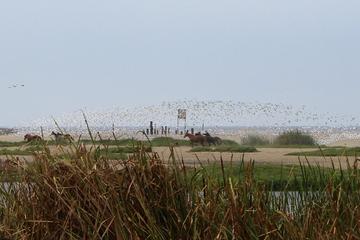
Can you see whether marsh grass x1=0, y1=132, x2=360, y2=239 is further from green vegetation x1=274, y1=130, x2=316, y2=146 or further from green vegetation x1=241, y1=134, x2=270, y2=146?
green vegetation x1=241, y1=134, x2=270, y2=146

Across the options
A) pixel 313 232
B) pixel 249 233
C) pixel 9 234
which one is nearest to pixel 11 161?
pixel 9 234

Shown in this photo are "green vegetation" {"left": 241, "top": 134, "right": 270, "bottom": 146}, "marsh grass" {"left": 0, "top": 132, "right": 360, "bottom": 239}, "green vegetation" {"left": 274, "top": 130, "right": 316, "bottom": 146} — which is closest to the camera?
"marsh grass" {"left": 0, "top": 132, "right": 360, "bottom": 239}

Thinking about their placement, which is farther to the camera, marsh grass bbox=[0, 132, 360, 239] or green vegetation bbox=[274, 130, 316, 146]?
green vegetation bbox=[274, 130, 316, 146]

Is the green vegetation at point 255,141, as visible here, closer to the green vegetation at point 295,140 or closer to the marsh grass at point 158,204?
the green vegetation at point 295,140

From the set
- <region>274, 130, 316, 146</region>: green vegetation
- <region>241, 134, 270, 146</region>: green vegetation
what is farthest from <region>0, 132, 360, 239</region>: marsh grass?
<region>241, 134, 270, 146</region>: green vegetation

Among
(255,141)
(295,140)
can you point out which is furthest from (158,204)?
(255,141)

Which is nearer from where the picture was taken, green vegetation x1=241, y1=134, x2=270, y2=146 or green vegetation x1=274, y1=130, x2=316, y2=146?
green vegetation x1=274, y1=130, x2=316, y2=146

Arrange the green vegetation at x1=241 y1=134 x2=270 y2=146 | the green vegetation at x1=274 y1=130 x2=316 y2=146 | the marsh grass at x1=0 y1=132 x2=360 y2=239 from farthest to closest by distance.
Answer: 1. the green vegetation at x1=241 y1=134 x2=270 y2=146
2. the green vegetation at x1=274 y1=130 x2=316 y2=146
3. the marsh grass at x1=0 y1=132 x2=360 y2=239

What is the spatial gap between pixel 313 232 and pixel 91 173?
6.27 ft

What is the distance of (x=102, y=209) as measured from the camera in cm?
682

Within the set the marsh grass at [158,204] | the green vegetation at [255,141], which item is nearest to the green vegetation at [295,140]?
the green vegetation at [255,141]

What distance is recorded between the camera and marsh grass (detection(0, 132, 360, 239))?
6.58 m

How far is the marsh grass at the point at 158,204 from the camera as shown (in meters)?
6.58

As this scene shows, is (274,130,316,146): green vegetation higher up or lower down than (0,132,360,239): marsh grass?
higher up
